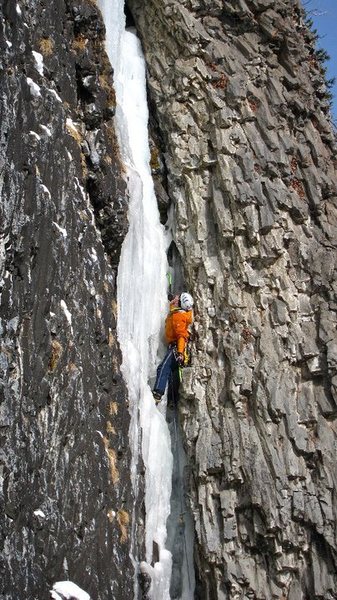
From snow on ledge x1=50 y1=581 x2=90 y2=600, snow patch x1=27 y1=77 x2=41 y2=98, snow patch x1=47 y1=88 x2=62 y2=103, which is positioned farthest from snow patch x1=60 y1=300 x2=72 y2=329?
snow on ledge x1=50 y1=581 x2=90 y2=600

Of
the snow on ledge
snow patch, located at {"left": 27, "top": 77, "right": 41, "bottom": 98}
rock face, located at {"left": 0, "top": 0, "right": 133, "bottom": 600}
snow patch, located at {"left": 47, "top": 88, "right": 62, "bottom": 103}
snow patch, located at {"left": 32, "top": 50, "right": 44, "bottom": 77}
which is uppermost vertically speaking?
snow patch, located at {"left": 32, "top": 50, "right": 44, "bottom": 77}

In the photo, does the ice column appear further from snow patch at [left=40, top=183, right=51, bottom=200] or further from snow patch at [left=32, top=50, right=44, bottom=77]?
snow patch at [left=32, top=50, right=44, bottom=77]

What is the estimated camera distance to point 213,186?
11.0 meters

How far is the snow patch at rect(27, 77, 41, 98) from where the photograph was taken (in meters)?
7.43

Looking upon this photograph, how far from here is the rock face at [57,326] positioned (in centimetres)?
624

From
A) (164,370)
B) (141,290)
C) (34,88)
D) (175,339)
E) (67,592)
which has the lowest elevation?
(67,592)

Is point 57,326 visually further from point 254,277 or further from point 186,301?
point 254,277

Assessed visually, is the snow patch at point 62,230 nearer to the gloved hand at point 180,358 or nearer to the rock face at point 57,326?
the rock face at point 57,326

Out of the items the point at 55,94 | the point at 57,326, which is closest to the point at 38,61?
the point at 55,94

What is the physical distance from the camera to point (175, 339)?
33.5 feet

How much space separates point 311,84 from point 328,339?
4463 millimetres

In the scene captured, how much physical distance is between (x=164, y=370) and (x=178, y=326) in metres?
0.61

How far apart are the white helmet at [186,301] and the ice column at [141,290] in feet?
1.57

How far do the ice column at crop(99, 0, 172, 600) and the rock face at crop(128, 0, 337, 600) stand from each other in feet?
1.06
